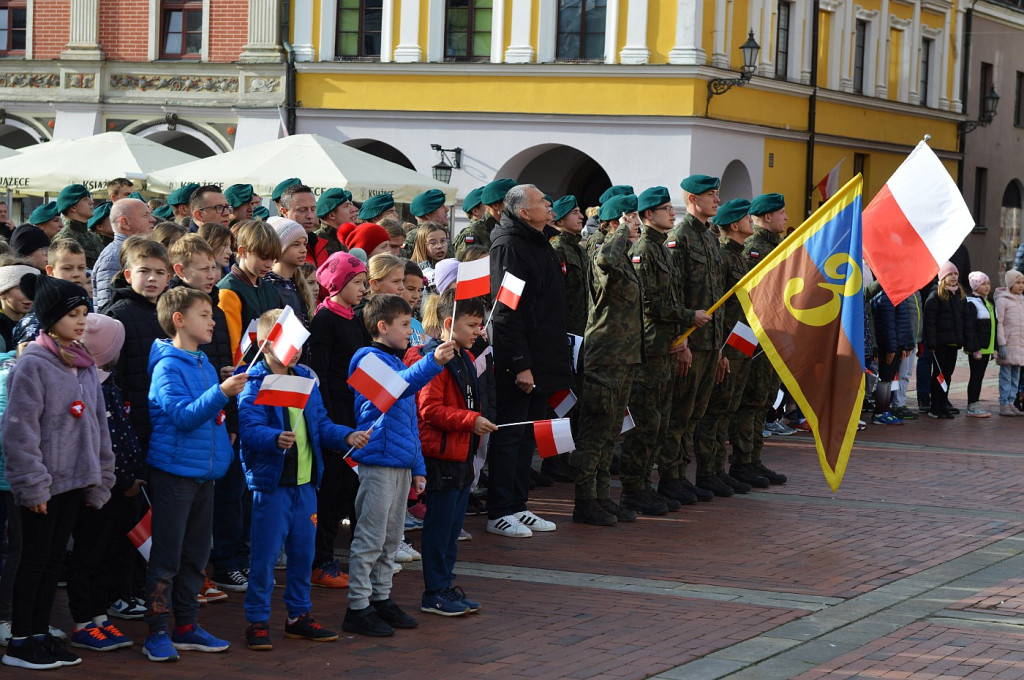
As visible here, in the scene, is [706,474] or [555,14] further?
[555,14]

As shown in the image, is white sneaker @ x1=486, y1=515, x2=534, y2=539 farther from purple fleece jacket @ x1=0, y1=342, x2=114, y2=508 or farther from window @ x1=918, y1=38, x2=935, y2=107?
window @ x1=918, y1=38, x2=935, y2=107

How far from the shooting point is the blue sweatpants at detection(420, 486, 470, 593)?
7.51 metres

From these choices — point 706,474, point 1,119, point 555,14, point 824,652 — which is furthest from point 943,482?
point 1,119

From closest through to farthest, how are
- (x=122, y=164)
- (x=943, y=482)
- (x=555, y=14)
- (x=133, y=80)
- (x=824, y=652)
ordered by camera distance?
(x=824, y=652), (x=943, y=482), (x=122, y=164), (x=555, y=14), (x=133, y=80)

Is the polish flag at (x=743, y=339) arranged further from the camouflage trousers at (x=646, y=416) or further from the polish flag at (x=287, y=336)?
the polish flag at (x=287, y=336)

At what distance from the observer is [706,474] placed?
11.5 metres

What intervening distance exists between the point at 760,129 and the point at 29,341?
81.3 feet

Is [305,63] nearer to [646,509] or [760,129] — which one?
[760,129]

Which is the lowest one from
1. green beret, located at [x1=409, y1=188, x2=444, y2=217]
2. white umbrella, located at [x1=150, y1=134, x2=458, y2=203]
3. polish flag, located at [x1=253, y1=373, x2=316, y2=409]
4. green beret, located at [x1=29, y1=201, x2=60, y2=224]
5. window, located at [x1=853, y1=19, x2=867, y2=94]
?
polish flag, located at [x1=253, y1=373, x2=316, y2=409]

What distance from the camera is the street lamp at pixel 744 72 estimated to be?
27.2 metres

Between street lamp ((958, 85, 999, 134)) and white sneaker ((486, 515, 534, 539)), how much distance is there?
29.4 meters

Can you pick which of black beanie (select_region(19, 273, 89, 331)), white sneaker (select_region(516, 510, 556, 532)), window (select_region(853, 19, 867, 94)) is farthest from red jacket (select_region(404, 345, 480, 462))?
window (select_region(853, 19, 867, 94))

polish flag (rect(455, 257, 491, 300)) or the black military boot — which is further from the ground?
polish flag (rect(455, 257, 491, 300))

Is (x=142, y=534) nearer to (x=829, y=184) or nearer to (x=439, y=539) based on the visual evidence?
(x=439, y=539)
